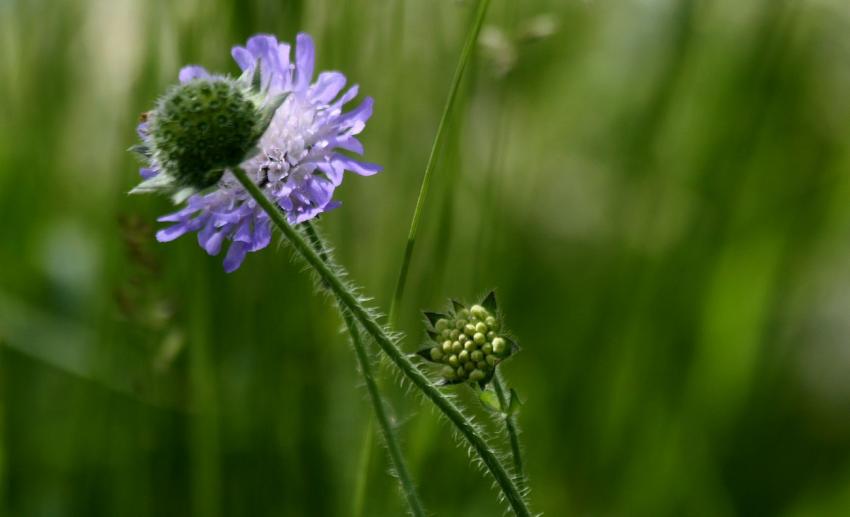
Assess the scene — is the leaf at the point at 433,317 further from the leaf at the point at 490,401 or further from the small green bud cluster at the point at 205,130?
the small green bud cluster at the point at 205,130

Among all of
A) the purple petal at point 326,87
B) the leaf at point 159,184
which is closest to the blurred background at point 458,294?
the purple petal at point 326,87

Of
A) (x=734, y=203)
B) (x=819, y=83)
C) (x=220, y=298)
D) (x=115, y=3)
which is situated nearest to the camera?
(x=220, y=298)

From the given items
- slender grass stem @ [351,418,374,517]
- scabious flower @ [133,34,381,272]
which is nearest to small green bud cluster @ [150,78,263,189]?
scabious flower @ [133,34,381,272]

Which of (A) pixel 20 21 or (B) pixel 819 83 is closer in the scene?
(A) pixel 20 21

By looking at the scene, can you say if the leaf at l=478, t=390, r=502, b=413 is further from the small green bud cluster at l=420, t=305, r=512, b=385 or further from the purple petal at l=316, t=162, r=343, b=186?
the purple petal at l=316, t=162, r=343, b=186

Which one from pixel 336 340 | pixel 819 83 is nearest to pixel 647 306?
pixel 336 340

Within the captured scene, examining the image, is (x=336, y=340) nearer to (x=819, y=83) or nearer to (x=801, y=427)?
(x=801, y=427)

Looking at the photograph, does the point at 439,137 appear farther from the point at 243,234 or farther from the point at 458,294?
the point at 458,294

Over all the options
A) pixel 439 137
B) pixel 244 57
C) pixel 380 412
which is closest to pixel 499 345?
pixel 380 412
